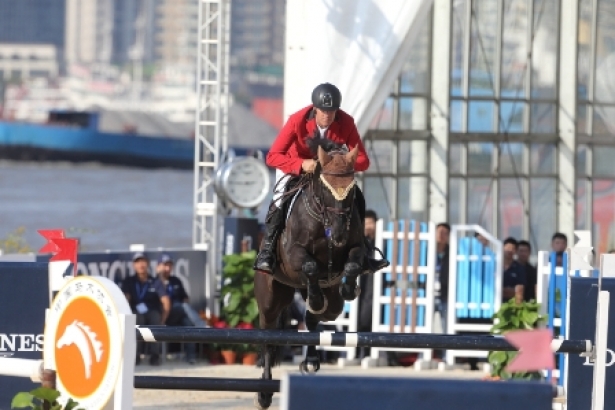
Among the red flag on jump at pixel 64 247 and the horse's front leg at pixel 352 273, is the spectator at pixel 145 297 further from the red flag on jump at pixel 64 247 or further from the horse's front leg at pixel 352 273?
the red flag on jump at pixel 64 247

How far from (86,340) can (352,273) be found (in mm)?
2185

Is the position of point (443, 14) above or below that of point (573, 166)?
above

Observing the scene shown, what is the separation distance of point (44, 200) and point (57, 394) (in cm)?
4172

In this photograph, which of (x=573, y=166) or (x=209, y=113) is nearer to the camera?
(x=209, y=113)

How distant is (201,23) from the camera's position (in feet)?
42.5

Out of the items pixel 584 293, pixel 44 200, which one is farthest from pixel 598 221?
pixel 44 200

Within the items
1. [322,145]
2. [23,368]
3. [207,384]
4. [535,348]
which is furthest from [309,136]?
[535,348]

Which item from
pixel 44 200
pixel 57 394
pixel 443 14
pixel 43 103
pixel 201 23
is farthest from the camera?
pixel 43 103

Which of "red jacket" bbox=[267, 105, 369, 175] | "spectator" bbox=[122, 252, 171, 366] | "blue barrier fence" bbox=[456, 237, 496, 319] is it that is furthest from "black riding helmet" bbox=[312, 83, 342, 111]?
"blue barrier fence" bbox=[456, 237, 496, 319]

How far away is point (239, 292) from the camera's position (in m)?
11.8

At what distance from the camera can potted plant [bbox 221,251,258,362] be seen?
11.7 m

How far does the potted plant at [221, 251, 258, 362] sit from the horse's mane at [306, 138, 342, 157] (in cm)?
459

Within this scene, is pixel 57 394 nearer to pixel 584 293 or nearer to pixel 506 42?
pixel 584 293

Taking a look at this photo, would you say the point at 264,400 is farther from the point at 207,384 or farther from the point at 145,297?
the point at 145,297
